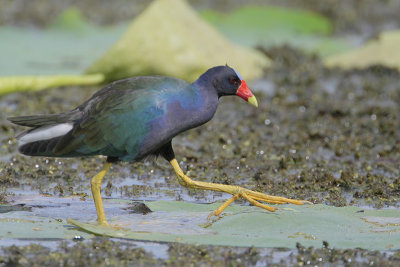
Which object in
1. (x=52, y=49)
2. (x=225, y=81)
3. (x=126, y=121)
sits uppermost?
(x=52, y=49)

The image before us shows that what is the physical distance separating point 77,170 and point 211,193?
1273 millimetres

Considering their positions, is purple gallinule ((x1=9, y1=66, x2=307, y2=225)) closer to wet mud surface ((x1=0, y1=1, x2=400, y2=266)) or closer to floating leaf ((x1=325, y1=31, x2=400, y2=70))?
wet mud surface ((x1=0, y1=1, x2=400, y2=266))

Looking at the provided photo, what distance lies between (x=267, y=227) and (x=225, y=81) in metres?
1.07

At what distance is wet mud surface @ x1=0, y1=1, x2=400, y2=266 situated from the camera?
453 centimetres

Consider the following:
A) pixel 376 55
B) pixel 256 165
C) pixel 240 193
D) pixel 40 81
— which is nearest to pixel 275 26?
pixel 376 55

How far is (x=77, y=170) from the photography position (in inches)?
271

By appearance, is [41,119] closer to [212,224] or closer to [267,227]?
[212,224]

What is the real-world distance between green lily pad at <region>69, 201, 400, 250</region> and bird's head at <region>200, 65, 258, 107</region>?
84 centimetres

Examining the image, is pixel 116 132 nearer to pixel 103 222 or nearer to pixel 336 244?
pixel 103 222

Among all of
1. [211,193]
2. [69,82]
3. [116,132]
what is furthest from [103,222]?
[69,82]

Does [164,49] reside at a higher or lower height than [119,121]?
higher

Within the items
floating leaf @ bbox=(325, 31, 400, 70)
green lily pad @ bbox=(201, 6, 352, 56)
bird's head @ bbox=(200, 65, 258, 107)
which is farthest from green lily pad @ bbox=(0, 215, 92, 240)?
green lily pad @ bbox=(201, 6, 352, 56)

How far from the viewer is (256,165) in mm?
7281

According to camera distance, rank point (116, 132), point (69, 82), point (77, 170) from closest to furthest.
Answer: point (116, 132) < point (77, 170) < point (69, 82)
